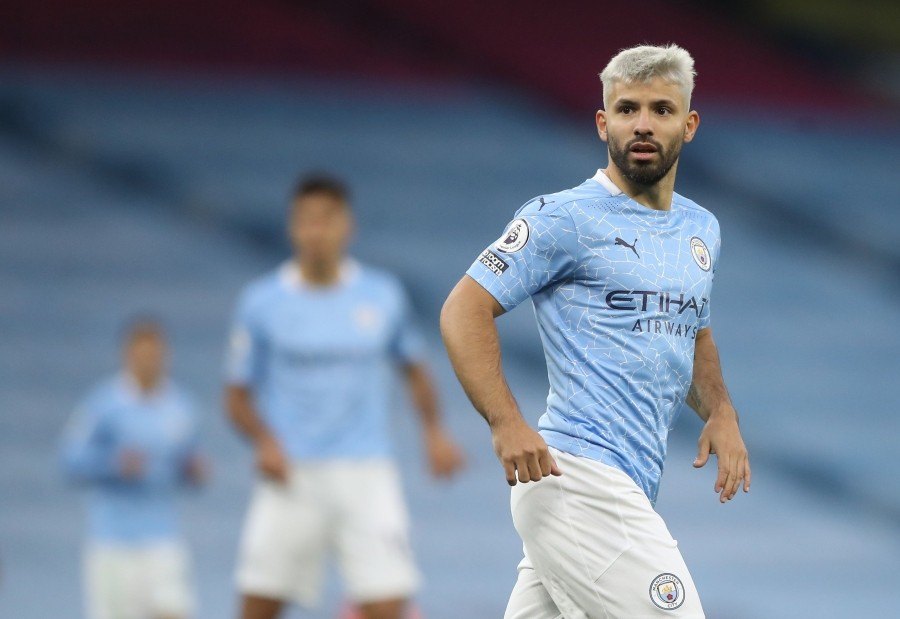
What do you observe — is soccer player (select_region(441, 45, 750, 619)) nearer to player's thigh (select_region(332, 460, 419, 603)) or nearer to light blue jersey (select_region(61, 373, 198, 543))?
player's thigh (select_region(332, 460, 419, 603))

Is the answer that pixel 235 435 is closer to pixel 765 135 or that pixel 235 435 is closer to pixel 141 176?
pixel 141 176

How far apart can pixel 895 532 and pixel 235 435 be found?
5021 millimetres

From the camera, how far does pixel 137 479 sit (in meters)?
9.58

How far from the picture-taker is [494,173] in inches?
518

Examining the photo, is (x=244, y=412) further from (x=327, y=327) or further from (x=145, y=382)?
(x=145, y=382)

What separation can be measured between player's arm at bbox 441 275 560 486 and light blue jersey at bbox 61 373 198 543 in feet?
20.3

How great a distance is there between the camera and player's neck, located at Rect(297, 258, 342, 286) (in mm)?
7227

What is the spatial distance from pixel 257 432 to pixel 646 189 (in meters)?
3.28

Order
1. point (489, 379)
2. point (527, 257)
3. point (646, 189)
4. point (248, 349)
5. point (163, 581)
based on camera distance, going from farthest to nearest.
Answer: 1. point (163, 581)
2. point (248, 349)
3. point (646, 189)
4. point (527, 257)
5. point (489, 379)

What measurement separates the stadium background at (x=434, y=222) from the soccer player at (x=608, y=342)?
22.0 feet

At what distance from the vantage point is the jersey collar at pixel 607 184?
4.02m

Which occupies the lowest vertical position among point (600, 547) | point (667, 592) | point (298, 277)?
point (667, 592)

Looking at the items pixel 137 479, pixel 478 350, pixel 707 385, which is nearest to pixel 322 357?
pixel 137 479

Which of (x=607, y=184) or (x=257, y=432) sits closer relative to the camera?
(x=607, y=184)
